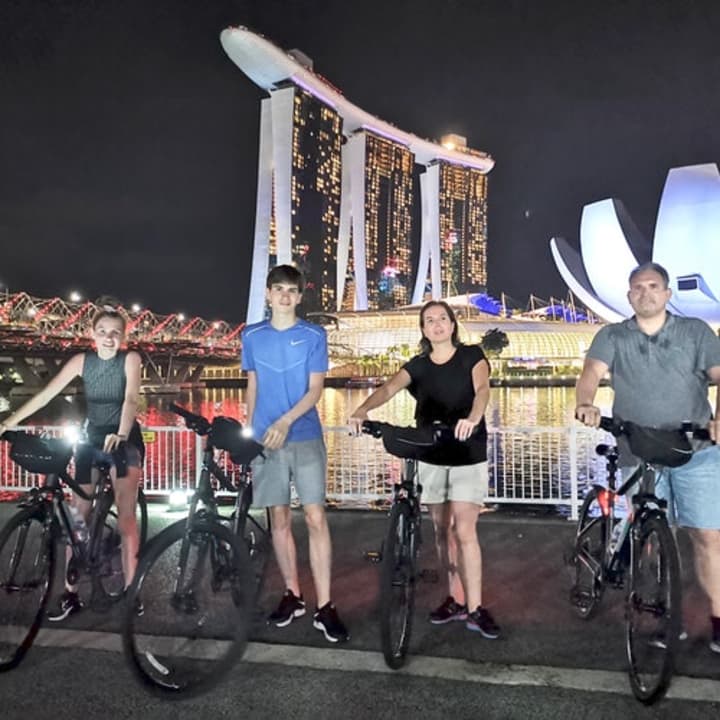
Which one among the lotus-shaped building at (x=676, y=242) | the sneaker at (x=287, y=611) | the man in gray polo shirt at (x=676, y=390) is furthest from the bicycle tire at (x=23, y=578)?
the lotus-shaped building at (x=676, y=242)

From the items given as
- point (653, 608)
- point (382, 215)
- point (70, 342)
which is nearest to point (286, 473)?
point (653, 608)

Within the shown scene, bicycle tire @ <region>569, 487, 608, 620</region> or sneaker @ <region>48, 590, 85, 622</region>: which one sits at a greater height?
bicycle tire @ <region>569, 487, 608, 620</region>

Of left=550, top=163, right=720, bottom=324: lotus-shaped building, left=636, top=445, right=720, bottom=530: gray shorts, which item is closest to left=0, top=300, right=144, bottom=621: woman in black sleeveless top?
left=636, top=445, right=720, bottom=530: gray shorts

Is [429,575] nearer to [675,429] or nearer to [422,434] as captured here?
[422,434]

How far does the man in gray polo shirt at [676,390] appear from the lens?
2871 millimetres

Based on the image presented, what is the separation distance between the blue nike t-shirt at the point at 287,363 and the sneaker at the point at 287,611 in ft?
2.70

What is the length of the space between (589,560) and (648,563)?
66 centimetres

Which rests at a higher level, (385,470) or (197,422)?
(197,422)

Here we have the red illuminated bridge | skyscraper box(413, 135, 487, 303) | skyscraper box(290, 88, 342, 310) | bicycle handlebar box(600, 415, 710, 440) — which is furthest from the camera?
skyscraper box(413, 135, 487, 303)

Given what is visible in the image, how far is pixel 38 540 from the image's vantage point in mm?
2959

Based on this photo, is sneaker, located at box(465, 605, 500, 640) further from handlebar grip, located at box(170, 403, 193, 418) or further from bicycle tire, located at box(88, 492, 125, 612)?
bicycle tire, located at box(88, 492, 125, 612)

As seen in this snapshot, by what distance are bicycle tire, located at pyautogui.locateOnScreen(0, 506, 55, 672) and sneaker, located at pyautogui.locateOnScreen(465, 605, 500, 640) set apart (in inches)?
76.6

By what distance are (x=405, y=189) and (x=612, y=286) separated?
82.7 m

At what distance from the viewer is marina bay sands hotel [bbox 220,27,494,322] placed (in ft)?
275
